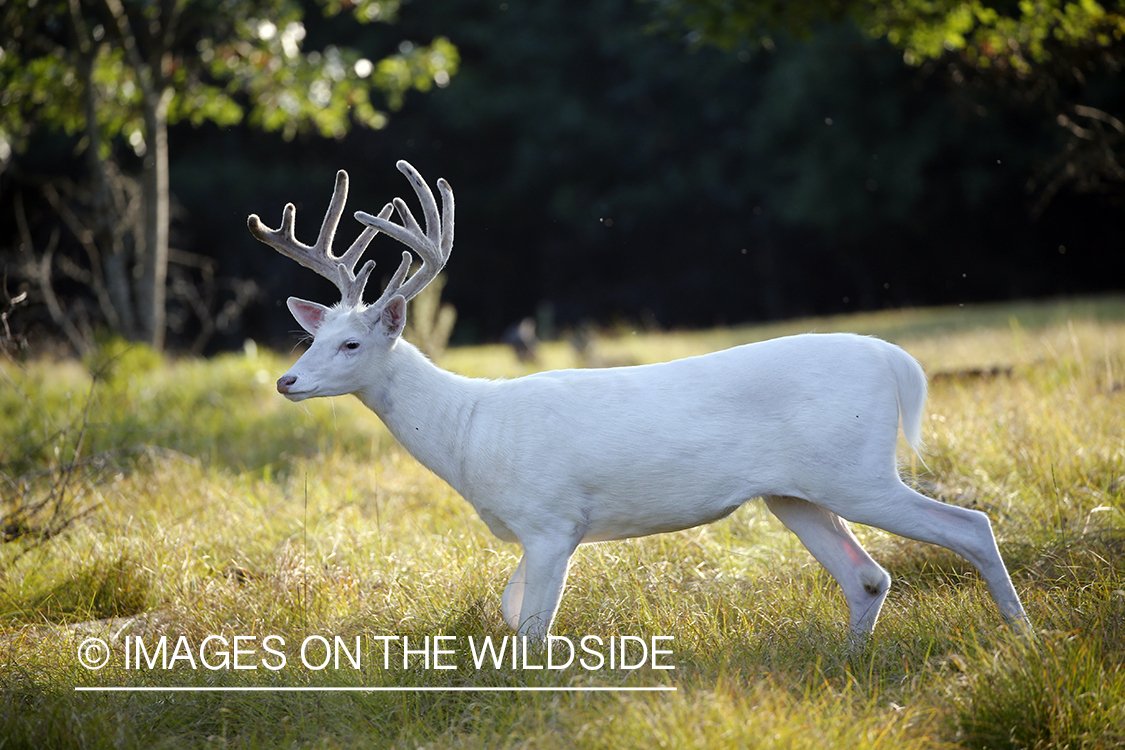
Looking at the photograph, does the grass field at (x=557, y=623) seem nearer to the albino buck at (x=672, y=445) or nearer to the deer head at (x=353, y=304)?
the albino buck at (x=672, y=445)

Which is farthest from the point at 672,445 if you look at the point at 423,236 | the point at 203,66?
the point at 203,66

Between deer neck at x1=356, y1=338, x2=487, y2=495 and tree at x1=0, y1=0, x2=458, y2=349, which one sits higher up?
tree at x1=0, y1=0, x2=458, y2=349

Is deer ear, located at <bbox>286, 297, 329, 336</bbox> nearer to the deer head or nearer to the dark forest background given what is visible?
the deer head

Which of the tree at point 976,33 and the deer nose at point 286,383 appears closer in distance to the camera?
the deer nose at point 286,383

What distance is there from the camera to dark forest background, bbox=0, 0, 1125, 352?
69.4 feet

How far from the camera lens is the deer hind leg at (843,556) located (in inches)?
130

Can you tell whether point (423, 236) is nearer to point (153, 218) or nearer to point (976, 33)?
point (976, 33)

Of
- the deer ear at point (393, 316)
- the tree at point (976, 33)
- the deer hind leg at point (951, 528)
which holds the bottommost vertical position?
the deer hind leg at point (951, 528)

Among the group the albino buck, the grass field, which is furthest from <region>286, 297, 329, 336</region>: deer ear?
the grass field

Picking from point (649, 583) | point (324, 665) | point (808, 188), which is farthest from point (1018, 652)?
point (808, 188)

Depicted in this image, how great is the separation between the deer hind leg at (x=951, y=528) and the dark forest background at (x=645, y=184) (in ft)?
58.3

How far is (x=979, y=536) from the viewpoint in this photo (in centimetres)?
298

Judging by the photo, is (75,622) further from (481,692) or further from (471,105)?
(471,105)

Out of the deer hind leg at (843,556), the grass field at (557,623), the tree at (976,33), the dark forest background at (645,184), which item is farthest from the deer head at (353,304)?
the dark forest background at (645,184)
